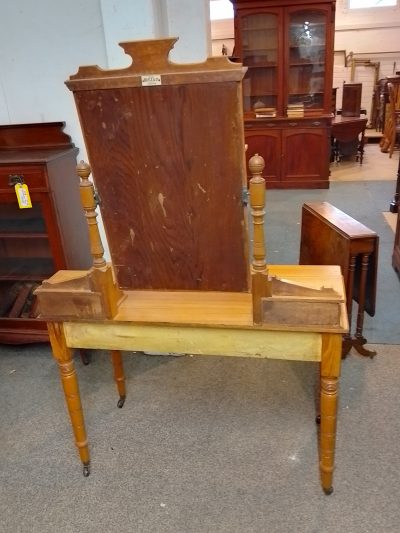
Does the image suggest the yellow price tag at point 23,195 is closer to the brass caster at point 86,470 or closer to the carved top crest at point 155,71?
the carved top crest at point 155,71

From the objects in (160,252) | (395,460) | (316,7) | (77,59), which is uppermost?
(316,7)

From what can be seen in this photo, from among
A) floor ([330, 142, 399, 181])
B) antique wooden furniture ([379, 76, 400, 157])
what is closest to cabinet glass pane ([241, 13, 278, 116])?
floor ([330, 142, 399, 181])

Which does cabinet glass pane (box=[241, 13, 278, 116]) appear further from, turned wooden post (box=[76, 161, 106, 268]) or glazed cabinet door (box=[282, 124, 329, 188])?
turned wooden post (box=[76, 161, 106, 268])

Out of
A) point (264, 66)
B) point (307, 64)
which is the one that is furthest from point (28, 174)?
point (307, 64)

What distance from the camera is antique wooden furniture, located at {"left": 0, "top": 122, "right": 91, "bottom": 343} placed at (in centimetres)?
196

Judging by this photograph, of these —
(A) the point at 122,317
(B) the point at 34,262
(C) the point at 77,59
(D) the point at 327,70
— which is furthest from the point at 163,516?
(D) the point at 327,70

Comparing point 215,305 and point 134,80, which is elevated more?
point 134,80

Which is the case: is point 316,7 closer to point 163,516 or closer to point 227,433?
point 227,433

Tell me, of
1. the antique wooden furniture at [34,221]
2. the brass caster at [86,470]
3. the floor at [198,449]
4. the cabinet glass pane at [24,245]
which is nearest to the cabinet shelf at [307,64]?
the antique wooden furniture at [34,221]

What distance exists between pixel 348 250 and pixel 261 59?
414 cm

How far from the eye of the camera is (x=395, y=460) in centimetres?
160

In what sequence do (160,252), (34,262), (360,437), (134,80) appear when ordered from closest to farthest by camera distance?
1. (134,80)
2. (160,252)
3. (360,437)
4. (34,262)

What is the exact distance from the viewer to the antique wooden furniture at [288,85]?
4.91 metres

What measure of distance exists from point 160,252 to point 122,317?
8.8 inches
